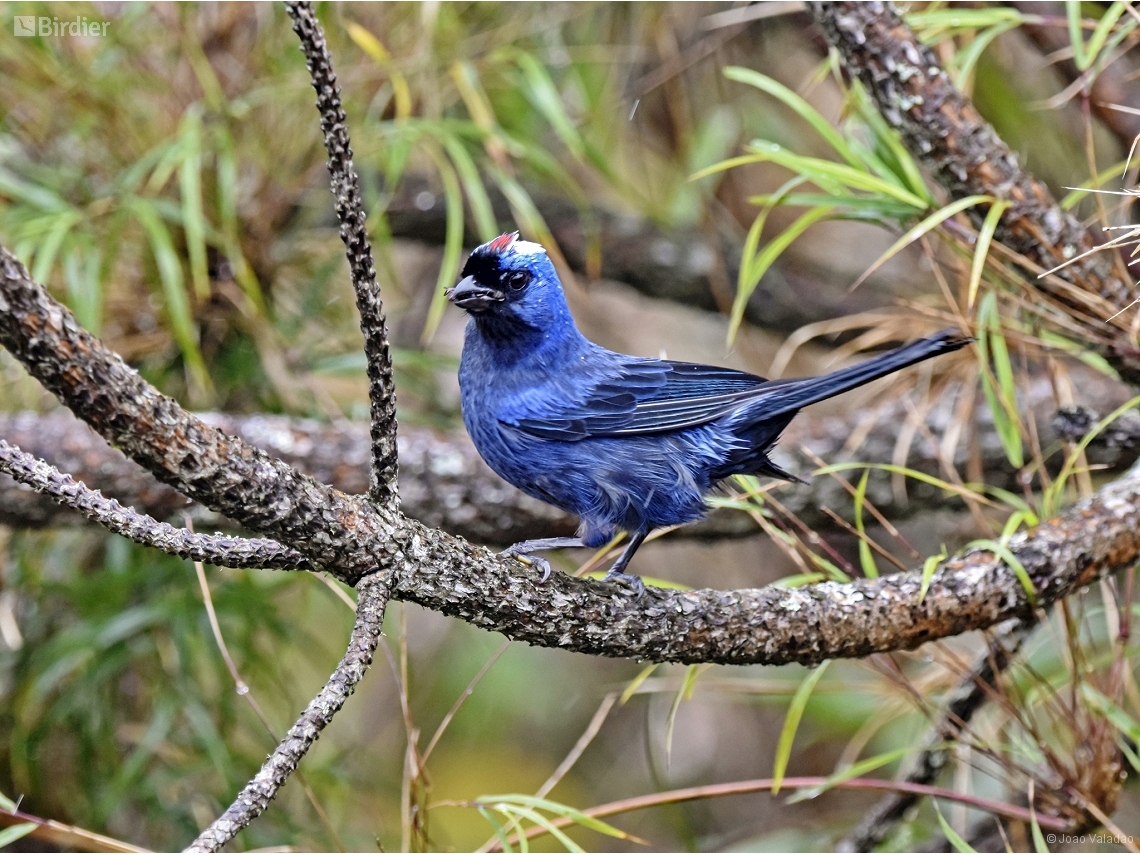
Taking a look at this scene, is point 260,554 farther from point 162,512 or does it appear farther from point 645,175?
point 645,175

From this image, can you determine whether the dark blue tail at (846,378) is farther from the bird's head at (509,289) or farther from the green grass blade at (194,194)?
the green grass blade at (194,194)

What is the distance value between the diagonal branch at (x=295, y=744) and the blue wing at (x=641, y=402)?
1.01 meters

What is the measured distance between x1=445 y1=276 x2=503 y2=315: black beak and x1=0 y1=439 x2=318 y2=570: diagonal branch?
0.96 m

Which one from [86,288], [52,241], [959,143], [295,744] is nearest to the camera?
[295,744]

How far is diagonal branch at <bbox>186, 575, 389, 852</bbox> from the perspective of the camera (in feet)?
3.38

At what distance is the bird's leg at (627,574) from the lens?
1.76 metres

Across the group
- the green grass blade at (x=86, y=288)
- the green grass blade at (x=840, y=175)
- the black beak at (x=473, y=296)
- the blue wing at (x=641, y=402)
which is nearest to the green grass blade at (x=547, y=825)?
the blue wing at (x=641, y=402)

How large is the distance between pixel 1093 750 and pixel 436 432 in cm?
187

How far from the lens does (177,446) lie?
1.10 meters

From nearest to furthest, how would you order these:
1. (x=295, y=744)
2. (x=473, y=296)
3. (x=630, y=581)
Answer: (x=295, y=744) < (x=630, y=581) < (x=473, y=296)

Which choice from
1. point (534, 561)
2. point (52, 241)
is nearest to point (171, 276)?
point (52, 241)

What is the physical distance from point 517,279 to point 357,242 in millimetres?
1107

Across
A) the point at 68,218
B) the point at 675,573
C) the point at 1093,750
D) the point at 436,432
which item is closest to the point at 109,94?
the point at 68,218

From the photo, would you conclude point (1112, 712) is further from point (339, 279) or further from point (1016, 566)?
point (339, 279)
